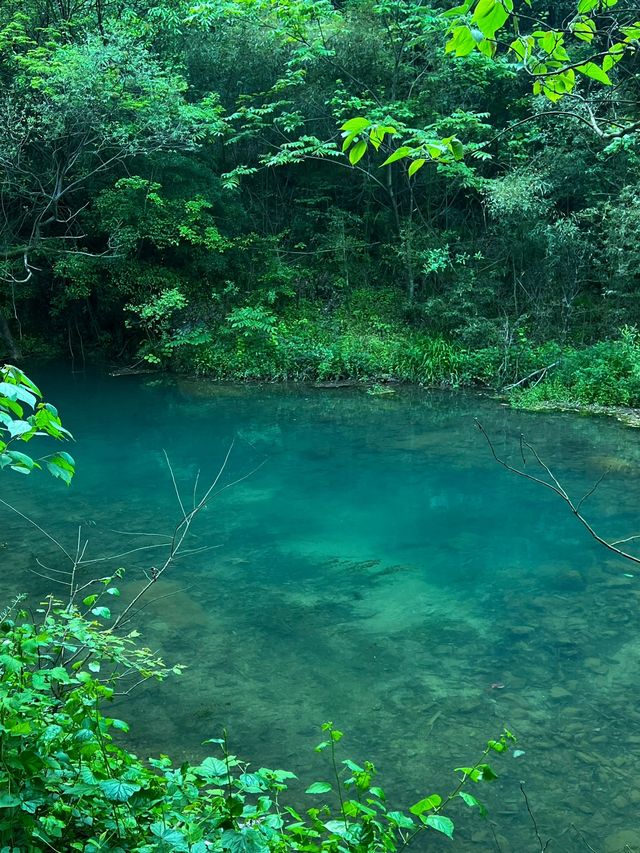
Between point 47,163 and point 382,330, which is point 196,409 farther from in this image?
point 47,163

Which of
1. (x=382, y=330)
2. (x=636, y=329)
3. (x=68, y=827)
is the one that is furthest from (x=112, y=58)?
(x=68, y=827)

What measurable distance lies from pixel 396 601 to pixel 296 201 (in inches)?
508

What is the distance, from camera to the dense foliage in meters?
12.9

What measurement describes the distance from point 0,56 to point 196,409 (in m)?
7.30

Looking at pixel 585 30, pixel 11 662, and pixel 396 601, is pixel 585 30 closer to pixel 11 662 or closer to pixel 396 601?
pixel 11 662

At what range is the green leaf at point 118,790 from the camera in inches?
82.5

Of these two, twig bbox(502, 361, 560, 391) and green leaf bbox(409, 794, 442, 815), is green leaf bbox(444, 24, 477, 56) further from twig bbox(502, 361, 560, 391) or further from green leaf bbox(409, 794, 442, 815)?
twig bbox(502, 361, 560, 391)

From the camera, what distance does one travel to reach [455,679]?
4.81 metres

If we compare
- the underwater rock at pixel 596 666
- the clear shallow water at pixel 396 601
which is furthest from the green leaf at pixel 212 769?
the underwater rock at pixel 596 666

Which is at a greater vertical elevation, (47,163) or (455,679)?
(47,163)

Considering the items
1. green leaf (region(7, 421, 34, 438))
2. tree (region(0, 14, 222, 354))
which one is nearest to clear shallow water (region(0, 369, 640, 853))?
green leaf (region(7, 421, 34, 438))

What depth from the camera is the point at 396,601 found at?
235 inches

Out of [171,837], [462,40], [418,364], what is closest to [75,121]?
[418,364]

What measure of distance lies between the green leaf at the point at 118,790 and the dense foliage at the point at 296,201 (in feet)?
38.8
